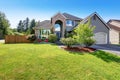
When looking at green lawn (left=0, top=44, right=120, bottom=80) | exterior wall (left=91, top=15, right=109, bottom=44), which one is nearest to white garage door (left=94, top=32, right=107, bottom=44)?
exterior wall (left=91, top=15, right=109, bottom=44)

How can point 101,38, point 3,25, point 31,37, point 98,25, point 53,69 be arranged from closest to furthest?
point 53,69 < point 31,37 < point 98,25 < point 101,38 < point 3,25

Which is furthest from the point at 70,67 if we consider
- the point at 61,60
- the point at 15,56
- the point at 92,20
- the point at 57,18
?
the point at 57,18

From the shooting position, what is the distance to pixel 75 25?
35.4m

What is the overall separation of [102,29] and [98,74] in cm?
2268

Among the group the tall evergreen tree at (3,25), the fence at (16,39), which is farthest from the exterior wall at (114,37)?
the tall evergreen tree at (3,25)

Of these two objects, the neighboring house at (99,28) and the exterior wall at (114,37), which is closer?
the neighboring house at (99,28)

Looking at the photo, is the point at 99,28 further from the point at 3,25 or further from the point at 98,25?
the point at 3,25

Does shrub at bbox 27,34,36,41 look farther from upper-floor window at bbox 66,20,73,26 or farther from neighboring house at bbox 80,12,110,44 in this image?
neighboring house at bbox 80,12,110,44

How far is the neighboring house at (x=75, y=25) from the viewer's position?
31.3 meters

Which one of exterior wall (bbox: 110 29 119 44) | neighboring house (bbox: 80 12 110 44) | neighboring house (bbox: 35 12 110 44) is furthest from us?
exterior wall (bbox: 110 29 119 44)

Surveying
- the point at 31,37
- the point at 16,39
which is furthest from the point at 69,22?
the point at 16,39

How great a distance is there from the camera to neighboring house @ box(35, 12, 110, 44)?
31.3 meters

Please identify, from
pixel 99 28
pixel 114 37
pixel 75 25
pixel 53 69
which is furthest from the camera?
pixel 114 37

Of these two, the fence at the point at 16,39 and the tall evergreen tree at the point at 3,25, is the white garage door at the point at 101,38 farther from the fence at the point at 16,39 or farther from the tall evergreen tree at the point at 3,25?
the tall evergreen tree at the point at 3,25
